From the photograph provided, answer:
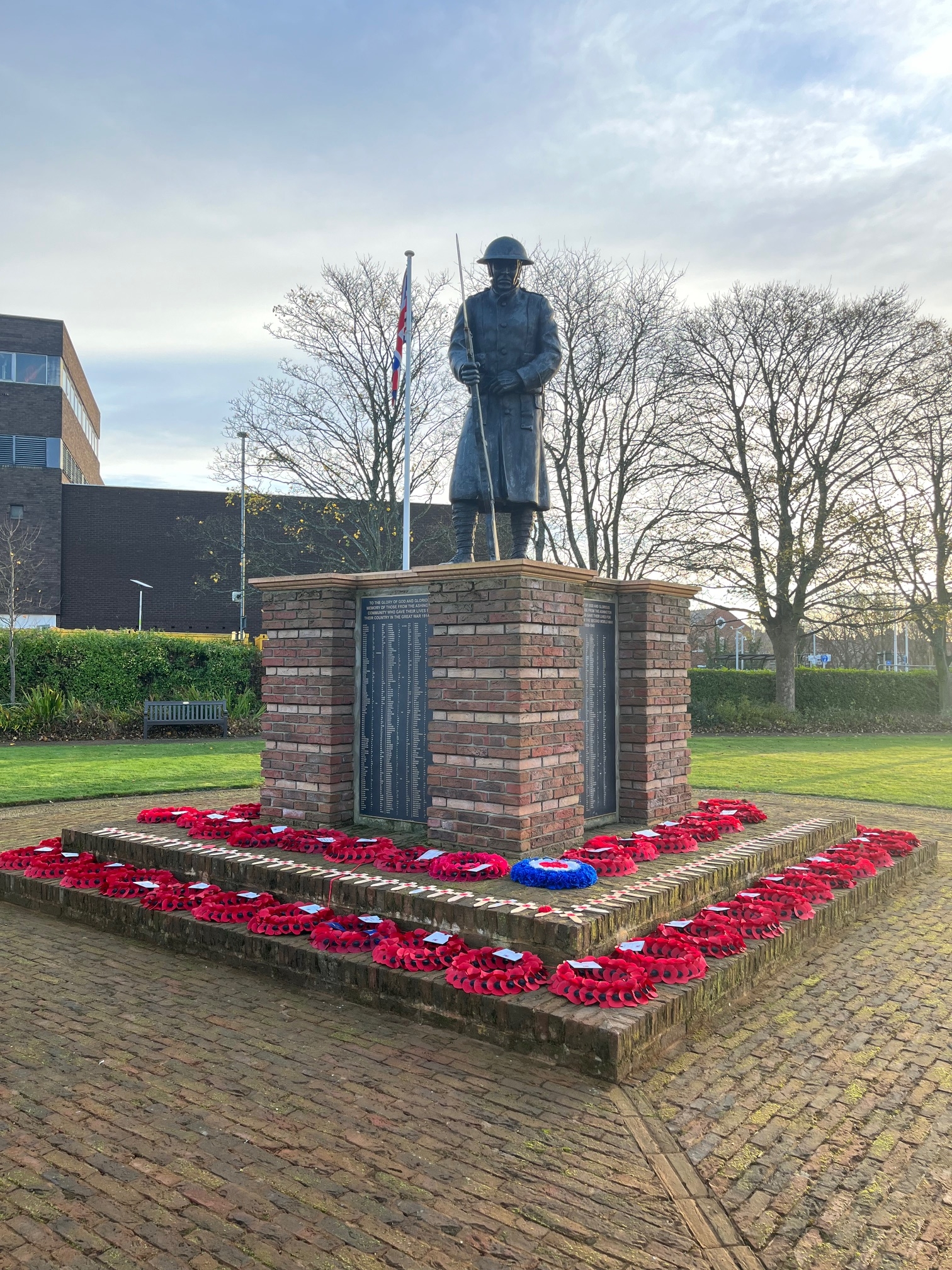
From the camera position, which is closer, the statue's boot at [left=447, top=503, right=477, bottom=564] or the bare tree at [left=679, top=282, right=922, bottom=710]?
the statue's boot at [left=447, top=503, right=477, bottom=564]

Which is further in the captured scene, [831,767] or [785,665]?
[785,665]

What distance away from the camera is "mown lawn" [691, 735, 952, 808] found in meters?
12.4

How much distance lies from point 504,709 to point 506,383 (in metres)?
2.61

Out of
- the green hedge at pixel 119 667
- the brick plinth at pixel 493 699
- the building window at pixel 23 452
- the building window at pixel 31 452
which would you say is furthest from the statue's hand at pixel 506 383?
the building window at pixel 23 452

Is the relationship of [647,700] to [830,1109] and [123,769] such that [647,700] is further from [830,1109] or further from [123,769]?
[123,769]

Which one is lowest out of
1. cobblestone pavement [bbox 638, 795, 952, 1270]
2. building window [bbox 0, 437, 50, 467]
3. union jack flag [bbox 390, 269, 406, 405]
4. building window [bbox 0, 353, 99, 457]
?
cobblestone pavement [bbox 638, 795, 952, 1270]

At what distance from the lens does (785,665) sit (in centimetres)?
2658

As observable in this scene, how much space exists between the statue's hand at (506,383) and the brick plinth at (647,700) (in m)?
1.70

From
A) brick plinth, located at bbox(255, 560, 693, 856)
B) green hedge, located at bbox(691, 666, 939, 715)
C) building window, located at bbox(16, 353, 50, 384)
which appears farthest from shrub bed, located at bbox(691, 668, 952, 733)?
building window, located at bbox(16, 353, 50, 384)

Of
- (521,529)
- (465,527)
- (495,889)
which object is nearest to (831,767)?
(521,529)

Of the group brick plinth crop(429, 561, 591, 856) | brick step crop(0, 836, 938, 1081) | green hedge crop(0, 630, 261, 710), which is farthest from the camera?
green hedge crop(0, 630, 261, 710)

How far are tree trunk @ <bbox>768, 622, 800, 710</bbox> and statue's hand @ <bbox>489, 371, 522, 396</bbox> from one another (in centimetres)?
2095

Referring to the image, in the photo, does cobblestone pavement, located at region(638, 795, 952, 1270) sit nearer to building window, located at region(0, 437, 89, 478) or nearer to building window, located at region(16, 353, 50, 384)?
building window, located at region(0, 437, 89, 478)

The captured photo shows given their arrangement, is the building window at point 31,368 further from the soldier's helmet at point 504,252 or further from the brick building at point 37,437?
the soldier's helmet at point 504,252
